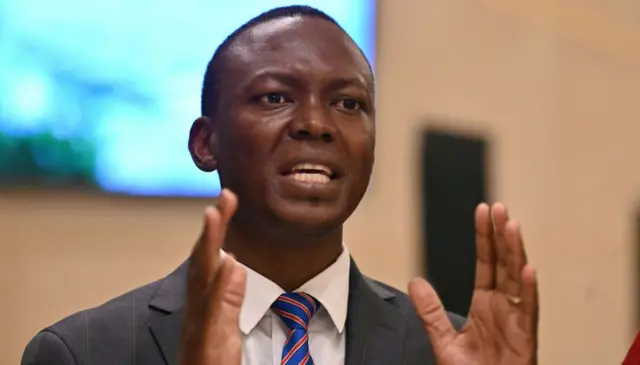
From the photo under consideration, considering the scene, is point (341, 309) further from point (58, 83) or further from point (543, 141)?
point (543, 141)

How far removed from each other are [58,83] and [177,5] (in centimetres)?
28

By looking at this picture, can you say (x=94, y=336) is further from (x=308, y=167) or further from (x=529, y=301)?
(x=529, y=301)

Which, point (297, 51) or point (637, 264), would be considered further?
point (637, 264)

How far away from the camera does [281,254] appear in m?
0.95

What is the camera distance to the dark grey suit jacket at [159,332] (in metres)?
0.88

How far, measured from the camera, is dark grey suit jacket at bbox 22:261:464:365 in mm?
882

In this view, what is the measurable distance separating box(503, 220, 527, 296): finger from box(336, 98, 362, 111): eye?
0.25 m

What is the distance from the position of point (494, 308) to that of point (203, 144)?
1.35 ft

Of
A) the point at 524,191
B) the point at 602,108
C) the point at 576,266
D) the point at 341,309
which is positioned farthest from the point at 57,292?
the point at 602,108

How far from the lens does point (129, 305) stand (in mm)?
940

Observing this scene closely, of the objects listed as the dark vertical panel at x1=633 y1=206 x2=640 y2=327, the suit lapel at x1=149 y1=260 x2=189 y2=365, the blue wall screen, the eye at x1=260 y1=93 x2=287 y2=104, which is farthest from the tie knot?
the dark vertical panel at x1=633 y1=206 x2=640 y2=327

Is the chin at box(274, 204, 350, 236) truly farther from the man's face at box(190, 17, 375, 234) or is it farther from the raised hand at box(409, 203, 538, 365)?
the raised hand at box(409, 203, 538, 365)

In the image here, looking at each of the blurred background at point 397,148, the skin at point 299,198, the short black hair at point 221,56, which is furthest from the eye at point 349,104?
the blurred background at point 397,148

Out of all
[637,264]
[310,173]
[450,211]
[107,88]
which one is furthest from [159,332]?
[637,264]
